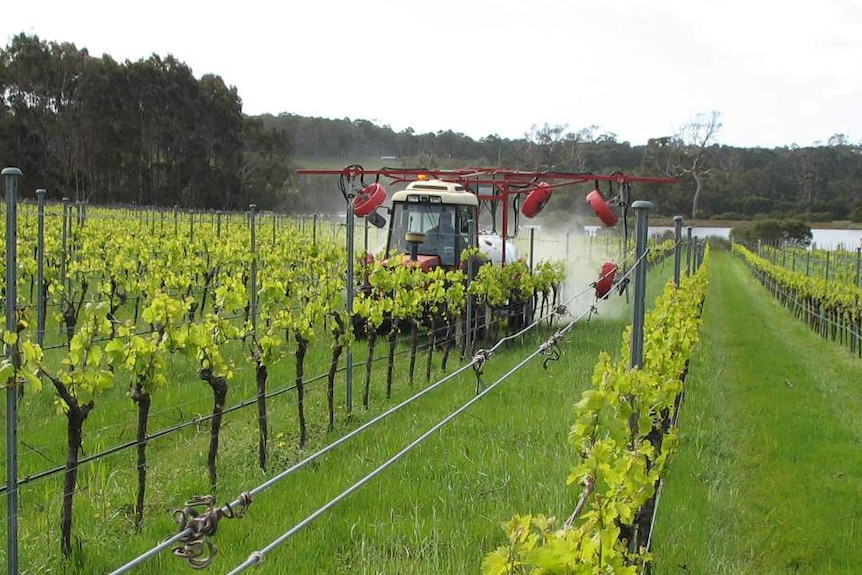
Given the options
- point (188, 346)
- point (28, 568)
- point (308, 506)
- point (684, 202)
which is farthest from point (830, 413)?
point (684, 202)

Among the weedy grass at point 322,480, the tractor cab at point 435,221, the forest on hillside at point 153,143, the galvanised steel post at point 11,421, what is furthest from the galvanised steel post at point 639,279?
the forest on hillside at point 153,143

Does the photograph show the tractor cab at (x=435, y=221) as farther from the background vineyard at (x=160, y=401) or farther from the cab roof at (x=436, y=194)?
the background vineyard at (x=160, y=401)

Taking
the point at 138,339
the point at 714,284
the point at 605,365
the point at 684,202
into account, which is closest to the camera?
the point at 605,365

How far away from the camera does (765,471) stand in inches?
264

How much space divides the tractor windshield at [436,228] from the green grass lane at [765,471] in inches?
147

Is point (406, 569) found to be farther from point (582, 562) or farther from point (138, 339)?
point (582, 562)

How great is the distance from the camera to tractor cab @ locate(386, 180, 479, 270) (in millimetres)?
12599

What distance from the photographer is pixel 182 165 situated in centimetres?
5331

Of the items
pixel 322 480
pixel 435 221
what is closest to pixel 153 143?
pixel 435 221

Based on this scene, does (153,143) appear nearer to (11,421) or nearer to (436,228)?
(436,228)

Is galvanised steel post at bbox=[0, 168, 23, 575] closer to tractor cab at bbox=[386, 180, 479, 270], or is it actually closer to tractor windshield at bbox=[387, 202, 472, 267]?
tractor cab at bbox=[386, 180, 479, 270]

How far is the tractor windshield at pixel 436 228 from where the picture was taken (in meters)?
12.6

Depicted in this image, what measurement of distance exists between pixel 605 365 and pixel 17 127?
5090 centimetres

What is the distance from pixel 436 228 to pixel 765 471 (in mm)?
6912
